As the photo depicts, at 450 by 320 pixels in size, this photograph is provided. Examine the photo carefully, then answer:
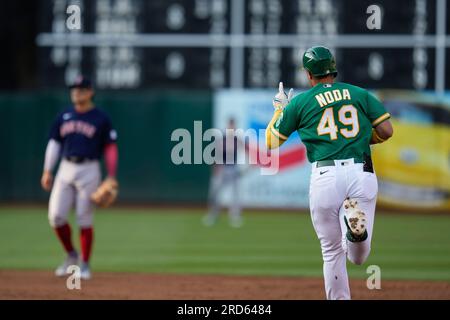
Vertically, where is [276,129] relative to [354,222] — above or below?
above

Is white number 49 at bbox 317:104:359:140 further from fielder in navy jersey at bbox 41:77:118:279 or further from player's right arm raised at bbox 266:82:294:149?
fielder in navy jersey at bbox 41:77:118:279

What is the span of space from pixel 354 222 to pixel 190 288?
9.32 ft

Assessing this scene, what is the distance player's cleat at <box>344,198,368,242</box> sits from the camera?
5867mm

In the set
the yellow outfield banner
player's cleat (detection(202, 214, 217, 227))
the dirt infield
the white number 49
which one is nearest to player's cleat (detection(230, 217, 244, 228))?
player's cleat (detection(202, 214, 217, 227))

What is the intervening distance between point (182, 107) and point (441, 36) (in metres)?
5.06

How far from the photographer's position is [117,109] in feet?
59.2

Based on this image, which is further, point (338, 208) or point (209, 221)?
point (209, 221)

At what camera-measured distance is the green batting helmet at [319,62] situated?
6195 mm

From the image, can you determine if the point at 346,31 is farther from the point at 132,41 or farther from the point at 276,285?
the point at 276,285

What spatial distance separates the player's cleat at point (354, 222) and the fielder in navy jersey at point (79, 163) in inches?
148

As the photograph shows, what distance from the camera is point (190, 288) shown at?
→ 27.4 ft

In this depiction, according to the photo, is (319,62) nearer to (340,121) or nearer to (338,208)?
(340,121)

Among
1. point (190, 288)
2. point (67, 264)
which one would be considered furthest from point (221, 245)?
point (190, 288)
